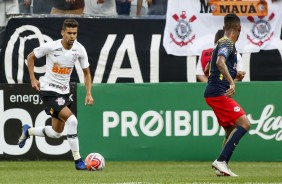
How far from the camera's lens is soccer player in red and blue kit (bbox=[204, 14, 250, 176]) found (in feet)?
40.7

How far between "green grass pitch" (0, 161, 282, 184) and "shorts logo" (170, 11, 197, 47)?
2944mm

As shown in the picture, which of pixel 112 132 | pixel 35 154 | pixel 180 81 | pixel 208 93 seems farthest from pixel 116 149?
pixel 208 93

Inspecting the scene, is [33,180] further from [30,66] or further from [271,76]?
[271,76]

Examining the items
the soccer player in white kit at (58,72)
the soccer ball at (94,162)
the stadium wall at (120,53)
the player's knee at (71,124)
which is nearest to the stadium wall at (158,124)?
the stadium wall at (120,53)

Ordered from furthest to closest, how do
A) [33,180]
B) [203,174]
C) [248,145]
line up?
[248,145]
[203,174]
[33,180]

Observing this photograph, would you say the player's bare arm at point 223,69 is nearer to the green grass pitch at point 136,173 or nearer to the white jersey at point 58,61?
the green grass pitch at point 136,173

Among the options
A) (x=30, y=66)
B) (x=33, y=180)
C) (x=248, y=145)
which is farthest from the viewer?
(x=248, y=145)

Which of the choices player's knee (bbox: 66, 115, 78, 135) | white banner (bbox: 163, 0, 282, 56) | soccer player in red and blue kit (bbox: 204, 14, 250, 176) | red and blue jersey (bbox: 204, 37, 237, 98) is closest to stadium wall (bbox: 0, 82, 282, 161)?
white banner (bbox: 163, 0, 282, 56)

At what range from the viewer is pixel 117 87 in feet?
54.3

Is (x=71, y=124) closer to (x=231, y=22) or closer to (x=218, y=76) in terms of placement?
(x=218, y=76)

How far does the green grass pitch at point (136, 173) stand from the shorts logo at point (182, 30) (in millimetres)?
2944

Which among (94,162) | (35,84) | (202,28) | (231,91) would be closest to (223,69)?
(231,91)

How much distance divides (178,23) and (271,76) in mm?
1973

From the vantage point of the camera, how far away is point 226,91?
41.8 ft
